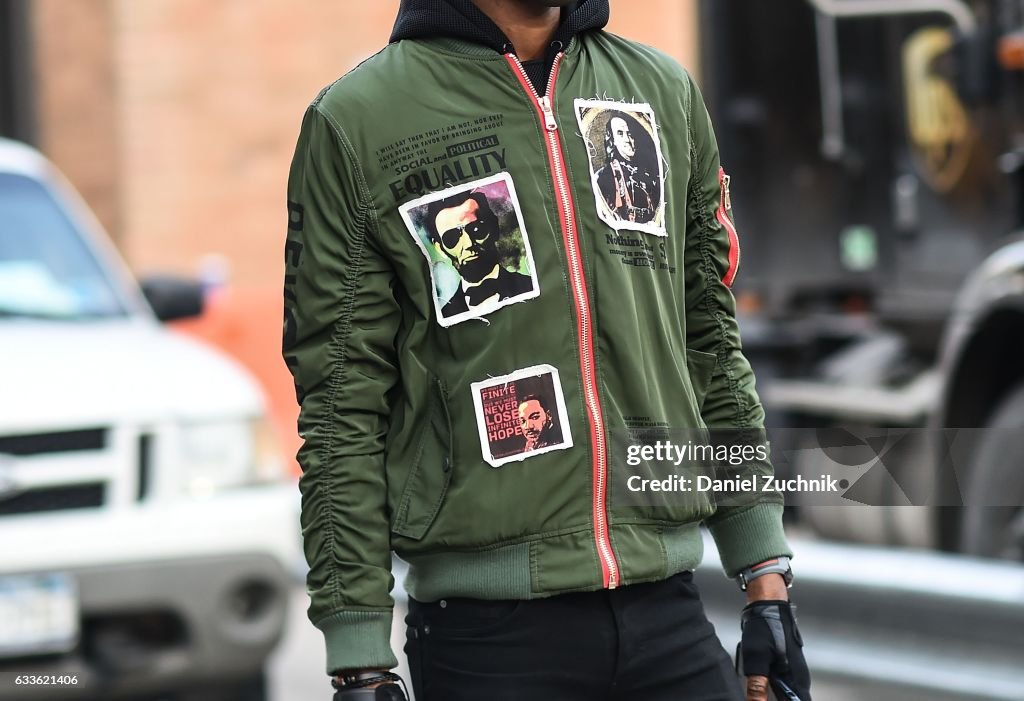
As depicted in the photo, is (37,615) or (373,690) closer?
(373,690)

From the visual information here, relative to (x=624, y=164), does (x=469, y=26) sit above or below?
above

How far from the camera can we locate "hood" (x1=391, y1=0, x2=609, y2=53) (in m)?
2.32

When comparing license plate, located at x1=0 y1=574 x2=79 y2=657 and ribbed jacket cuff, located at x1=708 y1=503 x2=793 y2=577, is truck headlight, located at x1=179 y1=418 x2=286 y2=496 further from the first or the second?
ribbed jacket cuff, located at x1=708 y1=503 x2=793 y2=577

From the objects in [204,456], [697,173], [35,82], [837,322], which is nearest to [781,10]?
[837,322]

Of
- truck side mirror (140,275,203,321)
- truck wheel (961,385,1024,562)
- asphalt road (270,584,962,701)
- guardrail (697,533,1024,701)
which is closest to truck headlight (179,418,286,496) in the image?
asphalt road (270,584,962,701)

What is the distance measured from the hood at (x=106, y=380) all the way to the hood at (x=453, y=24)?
2717 mm

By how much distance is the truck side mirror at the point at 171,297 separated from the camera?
19.1 feet

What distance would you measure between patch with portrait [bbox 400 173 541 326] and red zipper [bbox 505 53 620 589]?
6 cm

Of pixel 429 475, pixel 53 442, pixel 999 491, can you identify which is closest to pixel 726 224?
pixel 429 475

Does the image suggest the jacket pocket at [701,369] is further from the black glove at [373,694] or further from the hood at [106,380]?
the hood at [106,380]

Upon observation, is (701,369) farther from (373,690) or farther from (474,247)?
(373,690)

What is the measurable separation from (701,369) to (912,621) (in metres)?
2.13

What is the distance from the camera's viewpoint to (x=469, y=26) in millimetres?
2318

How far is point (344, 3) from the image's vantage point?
1745 cm
